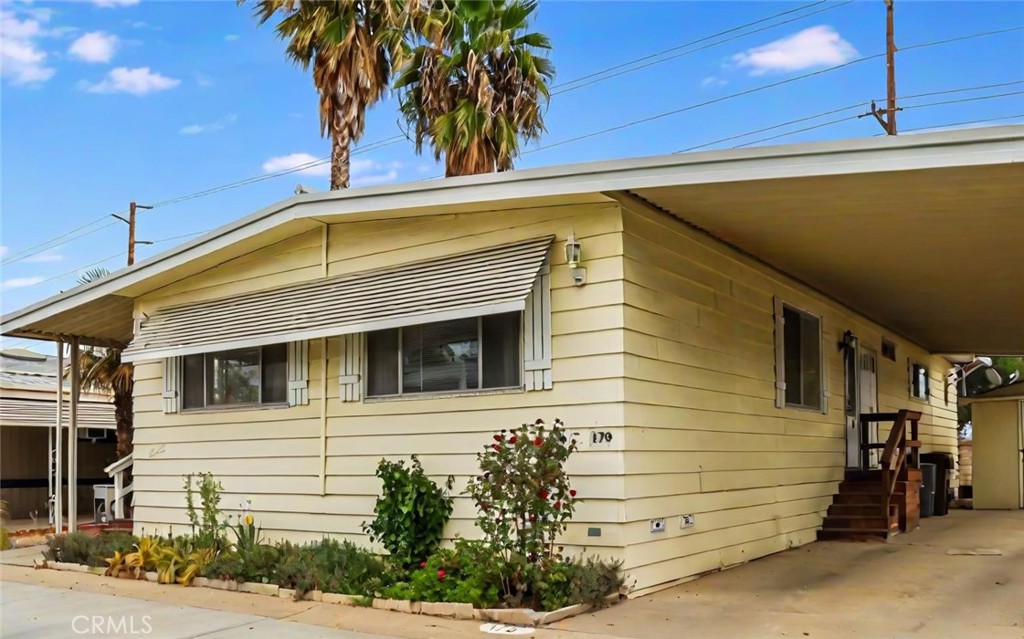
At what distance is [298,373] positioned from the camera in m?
9.73

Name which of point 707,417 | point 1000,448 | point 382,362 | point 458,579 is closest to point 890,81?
point 1000,448

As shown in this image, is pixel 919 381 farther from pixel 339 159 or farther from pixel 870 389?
pixel 339 159

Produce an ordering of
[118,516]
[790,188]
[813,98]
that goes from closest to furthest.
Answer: [790,188], [118,516], [813,98]

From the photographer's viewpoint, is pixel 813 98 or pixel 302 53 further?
pixel 813 98

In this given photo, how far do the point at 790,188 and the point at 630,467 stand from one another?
242cm

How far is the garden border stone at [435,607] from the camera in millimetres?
6789

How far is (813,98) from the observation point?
23.6m

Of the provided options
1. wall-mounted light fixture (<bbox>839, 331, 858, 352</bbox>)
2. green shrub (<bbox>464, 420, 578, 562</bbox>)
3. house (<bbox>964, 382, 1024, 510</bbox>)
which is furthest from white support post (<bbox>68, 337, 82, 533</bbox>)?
house (<bbox>964, 382, 1024, 510</bbox>)

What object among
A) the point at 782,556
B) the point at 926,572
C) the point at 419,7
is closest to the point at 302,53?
the point at 419,7

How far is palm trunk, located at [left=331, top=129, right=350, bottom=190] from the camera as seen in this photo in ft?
54.4

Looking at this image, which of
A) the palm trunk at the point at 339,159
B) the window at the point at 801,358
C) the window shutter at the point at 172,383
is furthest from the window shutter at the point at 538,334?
the palm trunk at the point at 339,159

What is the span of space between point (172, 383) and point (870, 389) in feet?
31.6

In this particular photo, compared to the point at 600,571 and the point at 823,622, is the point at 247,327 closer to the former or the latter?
the point at 600,571

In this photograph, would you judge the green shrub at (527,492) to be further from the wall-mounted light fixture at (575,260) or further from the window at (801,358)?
the window at (801,358)
